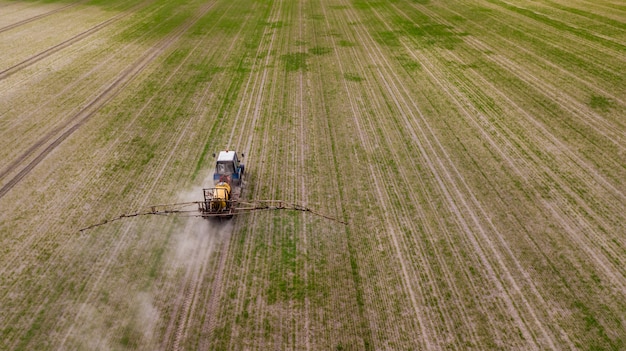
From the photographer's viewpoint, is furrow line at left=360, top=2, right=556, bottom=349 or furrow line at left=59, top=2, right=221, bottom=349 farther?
furrow line at left=59, top=2, right=221, bottom=349

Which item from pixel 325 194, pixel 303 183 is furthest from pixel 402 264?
pixel 303 183

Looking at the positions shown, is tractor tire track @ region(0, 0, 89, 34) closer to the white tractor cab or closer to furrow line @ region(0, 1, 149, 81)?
furrow line @ region(0, 1, 149, 81)

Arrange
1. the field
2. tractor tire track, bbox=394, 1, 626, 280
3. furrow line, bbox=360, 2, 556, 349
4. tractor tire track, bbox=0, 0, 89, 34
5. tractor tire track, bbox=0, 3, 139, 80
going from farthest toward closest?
1. tractor tire track, bbox=0, 0, 89, 34
2. tractor tire track, bbox=0, 3, 139, 80
3. tractor tire track, bbox=394, 1, 626, 280
4. the field
5. furrow line, bbox=360, 2, 556, 349

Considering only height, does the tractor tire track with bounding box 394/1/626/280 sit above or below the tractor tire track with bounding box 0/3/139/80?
below

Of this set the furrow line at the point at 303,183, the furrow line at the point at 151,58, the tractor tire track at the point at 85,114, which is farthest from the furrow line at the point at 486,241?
the tractor tire track at the point at 85,114

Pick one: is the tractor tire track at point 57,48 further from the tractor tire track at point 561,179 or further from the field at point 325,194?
the tractor tire track at point 561,179

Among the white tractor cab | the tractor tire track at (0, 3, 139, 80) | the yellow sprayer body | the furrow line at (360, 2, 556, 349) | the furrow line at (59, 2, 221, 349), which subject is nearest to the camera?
the furrow line at (360, 2, 556, 349)

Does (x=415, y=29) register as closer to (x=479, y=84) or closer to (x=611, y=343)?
(x=479, y=84)

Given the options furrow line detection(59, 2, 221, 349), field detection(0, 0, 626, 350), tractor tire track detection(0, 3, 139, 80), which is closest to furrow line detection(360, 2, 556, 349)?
field detection(0, 0, 626, 350)

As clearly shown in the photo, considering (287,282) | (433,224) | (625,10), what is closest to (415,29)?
(625,10)
